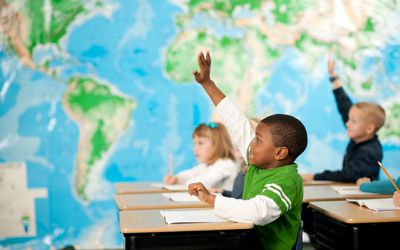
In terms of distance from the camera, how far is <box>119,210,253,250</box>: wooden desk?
239cm

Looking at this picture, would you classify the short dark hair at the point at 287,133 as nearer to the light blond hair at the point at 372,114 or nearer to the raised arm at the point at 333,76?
the light blond hair at the point at 372,114

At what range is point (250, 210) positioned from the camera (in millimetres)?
2379

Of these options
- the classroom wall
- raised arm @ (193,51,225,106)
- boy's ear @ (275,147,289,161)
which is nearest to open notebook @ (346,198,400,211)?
boy's ear @ (275,147,289,161)

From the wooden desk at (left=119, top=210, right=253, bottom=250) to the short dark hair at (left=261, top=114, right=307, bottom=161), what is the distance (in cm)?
36

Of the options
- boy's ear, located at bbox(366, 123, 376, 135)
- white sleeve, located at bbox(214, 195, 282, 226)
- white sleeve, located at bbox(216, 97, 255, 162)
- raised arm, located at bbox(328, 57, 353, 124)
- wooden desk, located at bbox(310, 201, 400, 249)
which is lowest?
wooden desk, located at bbox(310, 201, 400, 249)

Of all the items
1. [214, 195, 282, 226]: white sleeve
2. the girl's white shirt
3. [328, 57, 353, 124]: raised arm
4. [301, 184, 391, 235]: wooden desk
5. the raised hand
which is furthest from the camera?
the raised hand

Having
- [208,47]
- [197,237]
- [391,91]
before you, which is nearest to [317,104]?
[391,91]

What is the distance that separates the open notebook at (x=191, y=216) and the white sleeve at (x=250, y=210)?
0.24 feet

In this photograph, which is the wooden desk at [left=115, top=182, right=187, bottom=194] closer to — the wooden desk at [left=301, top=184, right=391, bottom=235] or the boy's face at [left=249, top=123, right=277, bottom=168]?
the wooden desk at [left=301, top=184, right=391, bottom=235]

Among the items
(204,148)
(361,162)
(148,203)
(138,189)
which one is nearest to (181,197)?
(148,203)

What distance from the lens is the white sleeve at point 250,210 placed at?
7.78 ft

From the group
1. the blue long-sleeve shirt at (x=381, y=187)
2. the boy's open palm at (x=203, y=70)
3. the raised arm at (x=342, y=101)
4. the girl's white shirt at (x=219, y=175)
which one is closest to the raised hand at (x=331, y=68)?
the raised arm at (x=342, y=101)

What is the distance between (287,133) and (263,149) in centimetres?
11

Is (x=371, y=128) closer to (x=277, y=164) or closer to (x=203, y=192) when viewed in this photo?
(x=277, y=164)
